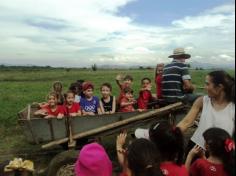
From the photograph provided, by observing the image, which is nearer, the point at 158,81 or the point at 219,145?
the point at 219,145

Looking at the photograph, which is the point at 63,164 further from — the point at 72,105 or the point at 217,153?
the point at 217,153

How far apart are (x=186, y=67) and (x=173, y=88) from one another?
411mm

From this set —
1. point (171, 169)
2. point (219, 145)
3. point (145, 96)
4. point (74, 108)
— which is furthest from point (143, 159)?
point (145, 96)

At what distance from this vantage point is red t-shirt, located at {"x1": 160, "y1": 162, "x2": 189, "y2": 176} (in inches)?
134

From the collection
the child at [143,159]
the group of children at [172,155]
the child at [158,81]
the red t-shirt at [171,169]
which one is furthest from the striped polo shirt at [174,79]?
the child at [143,159]

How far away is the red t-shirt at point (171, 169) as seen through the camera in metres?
3.40

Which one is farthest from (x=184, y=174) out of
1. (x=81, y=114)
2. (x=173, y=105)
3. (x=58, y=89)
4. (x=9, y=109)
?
(x=9, y=109)

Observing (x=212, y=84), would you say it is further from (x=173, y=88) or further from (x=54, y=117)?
(x=54, y=117)

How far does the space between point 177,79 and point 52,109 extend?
7.34 feet

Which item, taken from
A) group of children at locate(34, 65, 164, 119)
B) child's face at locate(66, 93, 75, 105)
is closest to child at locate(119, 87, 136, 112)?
group of children at locate(34, 65, 164, 119)

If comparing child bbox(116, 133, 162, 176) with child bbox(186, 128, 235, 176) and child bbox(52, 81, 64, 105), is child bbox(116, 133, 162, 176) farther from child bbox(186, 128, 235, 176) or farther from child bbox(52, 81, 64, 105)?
child bbox(52, 81, 64, 105)

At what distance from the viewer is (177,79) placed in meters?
6.75

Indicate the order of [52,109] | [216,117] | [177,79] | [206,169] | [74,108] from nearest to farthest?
[206,169] → [216,117] → [177,79] → [74,108] → [52,109]

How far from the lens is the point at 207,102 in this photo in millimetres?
4656
